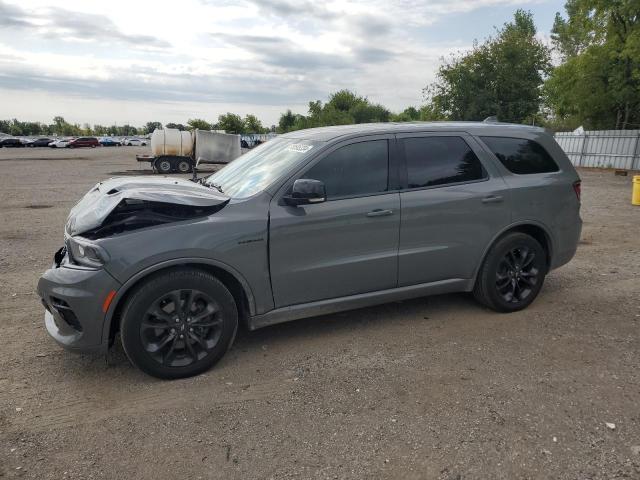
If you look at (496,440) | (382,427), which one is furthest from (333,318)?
(496,440)

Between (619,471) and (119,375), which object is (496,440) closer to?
(619,471)

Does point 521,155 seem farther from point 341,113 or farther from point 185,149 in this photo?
point 341,113

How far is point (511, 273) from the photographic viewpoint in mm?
4594

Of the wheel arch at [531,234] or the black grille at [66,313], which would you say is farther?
the wheel arch at [531,234]

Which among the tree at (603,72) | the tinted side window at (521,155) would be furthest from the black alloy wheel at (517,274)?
the tree at (603,72)

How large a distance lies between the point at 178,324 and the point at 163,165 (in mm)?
24473

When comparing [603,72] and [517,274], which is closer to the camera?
[517,274]

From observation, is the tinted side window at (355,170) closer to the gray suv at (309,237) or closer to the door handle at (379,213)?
the gray suv at (309,237)

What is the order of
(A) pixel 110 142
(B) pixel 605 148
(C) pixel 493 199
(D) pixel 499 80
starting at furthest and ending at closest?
(A) pixel 110 142 < (D) pixel 499 80 < (B) pixel 605 148 < (C) pixel 493 199

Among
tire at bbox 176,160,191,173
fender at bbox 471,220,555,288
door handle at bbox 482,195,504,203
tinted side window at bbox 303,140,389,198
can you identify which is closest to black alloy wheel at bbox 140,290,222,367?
tinted side window at bbox 303,140,389,198

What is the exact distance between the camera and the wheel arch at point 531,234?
447cm

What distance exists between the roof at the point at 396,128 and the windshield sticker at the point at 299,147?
11cm

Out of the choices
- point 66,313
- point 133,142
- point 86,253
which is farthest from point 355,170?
point 133,142

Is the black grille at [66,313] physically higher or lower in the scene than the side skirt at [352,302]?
higher
